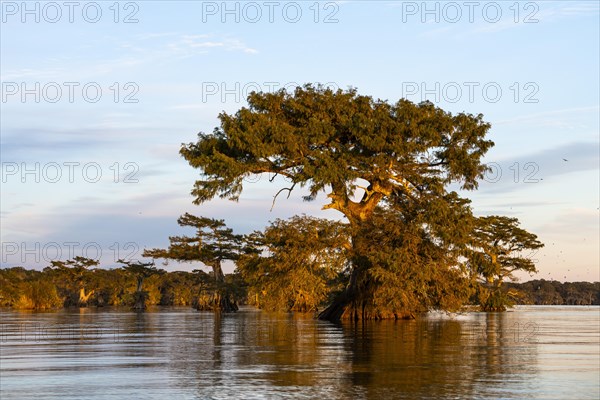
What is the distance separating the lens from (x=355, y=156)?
46.9 meters

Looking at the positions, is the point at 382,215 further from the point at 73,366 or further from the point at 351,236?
the point at 73,366

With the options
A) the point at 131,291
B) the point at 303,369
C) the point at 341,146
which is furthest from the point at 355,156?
the point at 131,291

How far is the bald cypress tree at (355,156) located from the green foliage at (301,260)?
1.20 meters

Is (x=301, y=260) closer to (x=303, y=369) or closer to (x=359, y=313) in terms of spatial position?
(x=359, y=313)

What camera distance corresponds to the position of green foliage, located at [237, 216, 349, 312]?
46.1 meters

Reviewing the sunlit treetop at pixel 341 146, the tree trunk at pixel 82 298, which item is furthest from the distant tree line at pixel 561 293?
the sunlit treetop at pixel 341 146

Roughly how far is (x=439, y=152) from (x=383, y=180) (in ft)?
12.4

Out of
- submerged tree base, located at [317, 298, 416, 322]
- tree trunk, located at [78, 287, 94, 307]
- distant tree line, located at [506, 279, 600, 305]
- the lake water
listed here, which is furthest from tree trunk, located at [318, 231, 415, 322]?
distant tree line, located at [506, 279, 600, 305]

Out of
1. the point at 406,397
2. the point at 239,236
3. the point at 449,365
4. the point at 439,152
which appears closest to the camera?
the point at 406,397

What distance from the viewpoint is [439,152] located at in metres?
49.2

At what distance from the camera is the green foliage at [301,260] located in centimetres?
4609

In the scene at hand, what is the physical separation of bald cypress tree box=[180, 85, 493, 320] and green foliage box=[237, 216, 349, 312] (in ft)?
3.93

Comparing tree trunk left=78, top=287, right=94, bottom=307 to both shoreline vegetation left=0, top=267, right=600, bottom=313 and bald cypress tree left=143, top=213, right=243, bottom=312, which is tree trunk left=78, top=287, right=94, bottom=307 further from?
bald cypress tree left=143, top=213, right=243, bottom=312

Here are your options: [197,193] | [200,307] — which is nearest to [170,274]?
[200,307]
